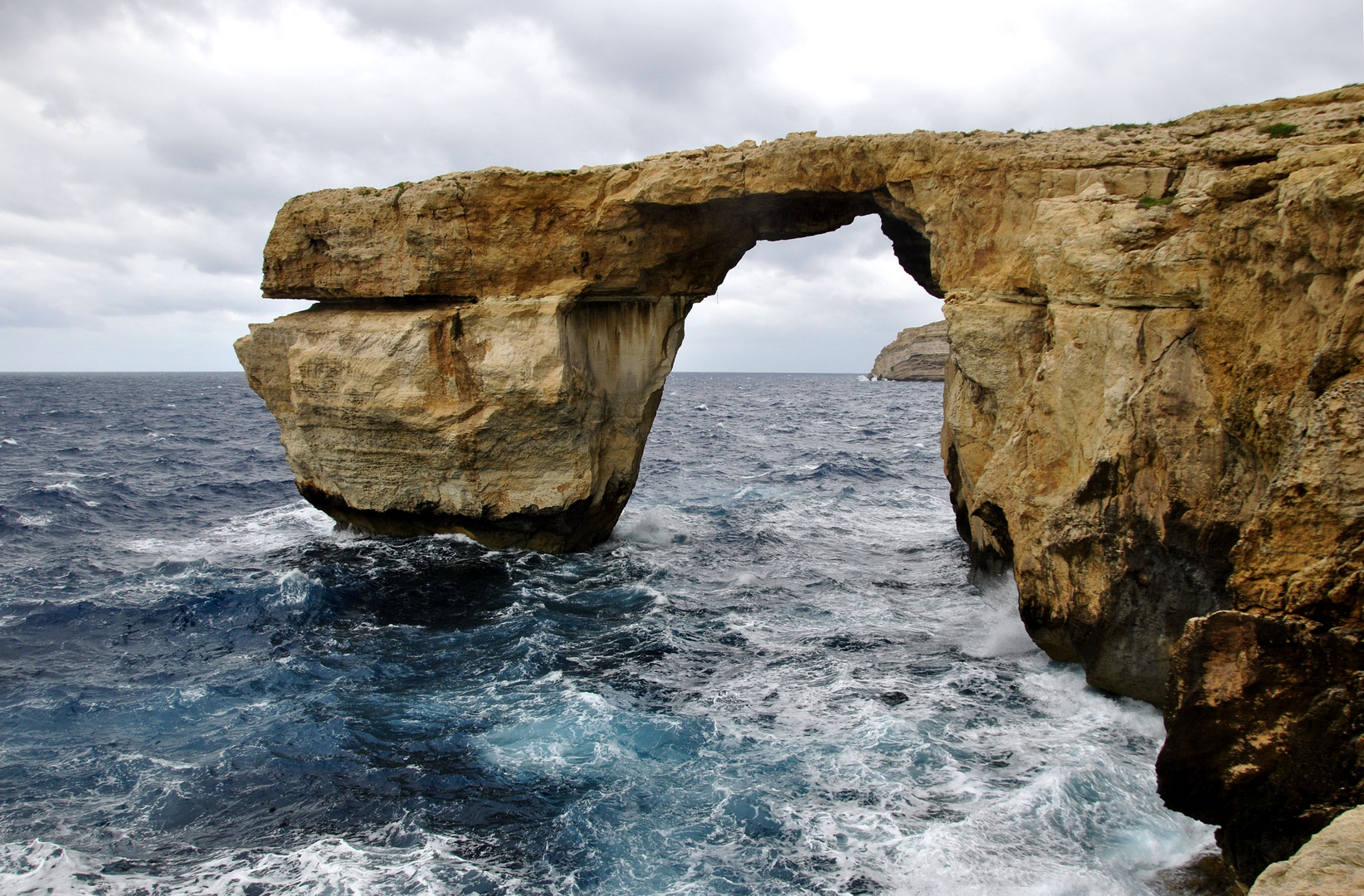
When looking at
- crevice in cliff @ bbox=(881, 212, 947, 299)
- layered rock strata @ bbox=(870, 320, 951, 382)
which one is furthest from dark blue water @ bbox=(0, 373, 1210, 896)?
layered rock strata @ bbox=(870, 320, 951, 382)

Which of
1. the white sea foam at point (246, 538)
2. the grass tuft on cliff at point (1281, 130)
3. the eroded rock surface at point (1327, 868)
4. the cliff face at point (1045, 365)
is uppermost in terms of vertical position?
the grass tuft on cliff at point (1281, 130)

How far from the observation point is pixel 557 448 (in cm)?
1683

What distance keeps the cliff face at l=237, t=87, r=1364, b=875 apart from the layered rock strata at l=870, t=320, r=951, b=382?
72.7 m

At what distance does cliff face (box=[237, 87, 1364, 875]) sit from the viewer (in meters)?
6.64

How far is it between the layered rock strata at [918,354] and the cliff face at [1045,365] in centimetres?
7269

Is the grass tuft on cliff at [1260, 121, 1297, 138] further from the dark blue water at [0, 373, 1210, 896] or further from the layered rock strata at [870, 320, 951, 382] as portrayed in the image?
the layered rock strata at [870, 320, 951, 382]

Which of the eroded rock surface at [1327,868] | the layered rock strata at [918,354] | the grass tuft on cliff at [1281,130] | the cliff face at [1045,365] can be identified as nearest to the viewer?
the eroded rock surface at [1327,868]

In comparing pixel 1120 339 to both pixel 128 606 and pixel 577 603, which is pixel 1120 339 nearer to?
pixel 577 603

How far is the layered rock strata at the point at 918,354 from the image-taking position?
291 feet

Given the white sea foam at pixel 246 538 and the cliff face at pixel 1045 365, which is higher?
the cliff face at pixel 1045 365

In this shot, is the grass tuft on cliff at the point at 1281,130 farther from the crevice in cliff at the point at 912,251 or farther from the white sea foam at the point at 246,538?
the white sea foam at the point at 246,538

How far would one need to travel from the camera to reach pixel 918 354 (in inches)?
3647

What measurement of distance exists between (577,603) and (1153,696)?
8.98 meters

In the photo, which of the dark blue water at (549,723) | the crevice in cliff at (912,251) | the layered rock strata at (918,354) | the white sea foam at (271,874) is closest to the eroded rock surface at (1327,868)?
the dark blue water at (549,723)
